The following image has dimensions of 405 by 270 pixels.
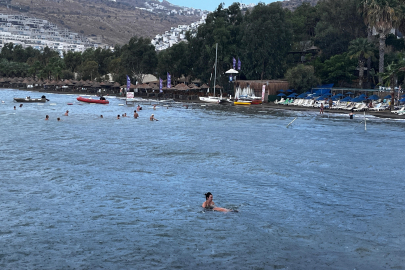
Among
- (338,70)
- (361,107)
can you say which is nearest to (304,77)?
(338,70)

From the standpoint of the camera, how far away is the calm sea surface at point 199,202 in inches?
611

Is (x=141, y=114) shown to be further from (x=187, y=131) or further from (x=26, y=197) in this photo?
(x=26, y=197)

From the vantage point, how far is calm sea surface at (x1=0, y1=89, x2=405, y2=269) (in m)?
15.5

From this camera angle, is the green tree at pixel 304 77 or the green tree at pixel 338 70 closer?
the green tree at pixel 338 70

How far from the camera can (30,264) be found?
48.0 feet

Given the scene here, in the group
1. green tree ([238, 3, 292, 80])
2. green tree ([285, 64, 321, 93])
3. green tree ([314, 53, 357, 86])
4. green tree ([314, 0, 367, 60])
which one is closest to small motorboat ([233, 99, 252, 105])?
green tree ([285, 64, 321, 93])

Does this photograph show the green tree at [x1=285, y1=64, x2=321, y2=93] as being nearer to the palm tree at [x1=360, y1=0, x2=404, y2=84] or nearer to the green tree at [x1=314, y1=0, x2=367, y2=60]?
the green tree at [x1=314, y1=0, x2=367, y2=60]

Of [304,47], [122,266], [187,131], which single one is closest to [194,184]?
[122,266]

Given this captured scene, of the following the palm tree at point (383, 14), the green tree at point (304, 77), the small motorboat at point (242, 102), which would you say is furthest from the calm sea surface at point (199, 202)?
the small motorboat at point (242, 102)

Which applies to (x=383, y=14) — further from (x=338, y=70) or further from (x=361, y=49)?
(x=338, y=70)

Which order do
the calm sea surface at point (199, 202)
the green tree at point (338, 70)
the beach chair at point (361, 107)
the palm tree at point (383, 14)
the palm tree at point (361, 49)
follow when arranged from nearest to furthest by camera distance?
the calm sea surface at point (199, 202)
the beach chair at point (361, 107)
the palm tree at point (383, 14)
the palm tree at point (361, 49)
the green tree at point (338, 70)

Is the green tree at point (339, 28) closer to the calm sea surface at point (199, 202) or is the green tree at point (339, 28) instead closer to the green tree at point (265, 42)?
the green tree at point (265, 42)

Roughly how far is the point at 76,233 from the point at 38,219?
238 cm

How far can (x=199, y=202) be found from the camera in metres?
21.7
